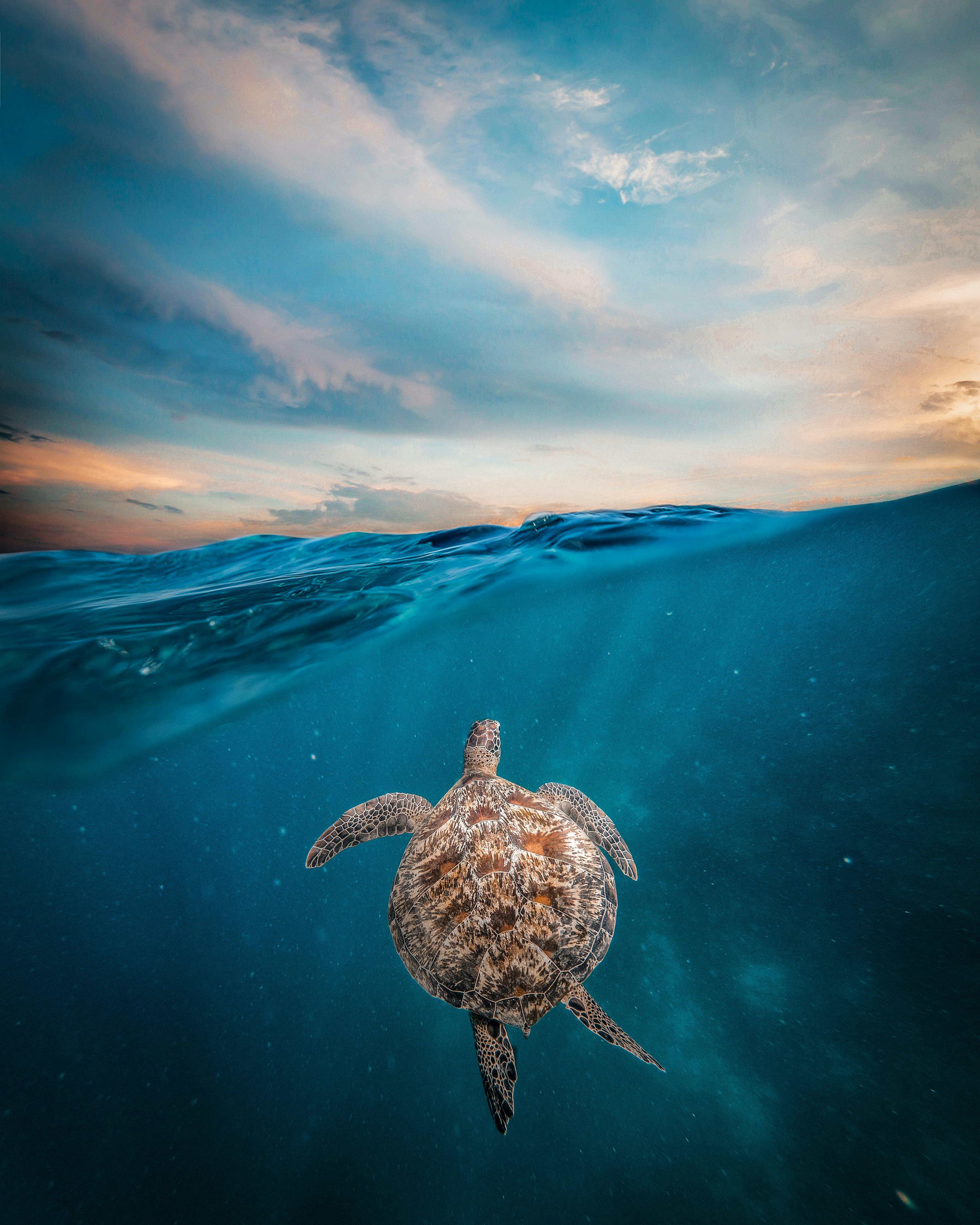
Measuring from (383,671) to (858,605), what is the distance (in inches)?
774

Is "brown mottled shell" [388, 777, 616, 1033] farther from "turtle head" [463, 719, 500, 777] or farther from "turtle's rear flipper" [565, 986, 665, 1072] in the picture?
"turtle head" [463, 719, 500, 777]

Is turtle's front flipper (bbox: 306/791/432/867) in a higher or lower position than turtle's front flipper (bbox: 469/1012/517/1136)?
higher

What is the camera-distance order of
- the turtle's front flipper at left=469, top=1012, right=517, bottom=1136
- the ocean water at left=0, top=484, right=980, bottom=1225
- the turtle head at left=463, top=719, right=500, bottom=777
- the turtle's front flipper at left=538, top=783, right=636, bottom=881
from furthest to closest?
1. the ocean water at left=0, top=484, right=980, bottom=1225
2. the turtle head at left=463, top=719, right=500, bottom=777
3. the turtle's front flipper at left=538, top=783, right=636, bottom=881
4. the turtle's front flipper at left=469, top=1012, right=517, bottom=1136

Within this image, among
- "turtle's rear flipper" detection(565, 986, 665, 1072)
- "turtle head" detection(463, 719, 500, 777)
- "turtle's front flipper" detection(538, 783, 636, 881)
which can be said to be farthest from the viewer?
"turtle head" detection(463, 719, 500, 777)

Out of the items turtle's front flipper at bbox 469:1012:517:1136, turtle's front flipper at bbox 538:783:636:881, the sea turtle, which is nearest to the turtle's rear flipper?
the sea turtle

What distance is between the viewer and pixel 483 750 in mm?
5145

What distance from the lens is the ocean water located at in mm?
5402

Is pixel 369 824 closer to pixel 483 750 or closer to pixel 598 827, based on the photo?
pixel 483 750

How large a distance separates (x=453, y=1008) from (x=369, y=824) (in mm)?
6638

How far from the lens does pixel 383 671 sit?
1452 cm

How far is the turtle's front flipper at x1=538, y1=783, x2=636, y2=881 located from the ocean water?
16.2 ft

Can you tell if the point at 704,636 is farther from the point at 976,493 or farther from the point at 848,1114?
the point at 848,1114

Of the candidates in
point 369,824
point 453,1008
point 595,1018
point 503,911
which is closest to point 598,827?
point 595,1018

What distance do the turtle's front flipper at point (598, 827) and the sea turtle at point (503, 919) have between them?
592 mm
